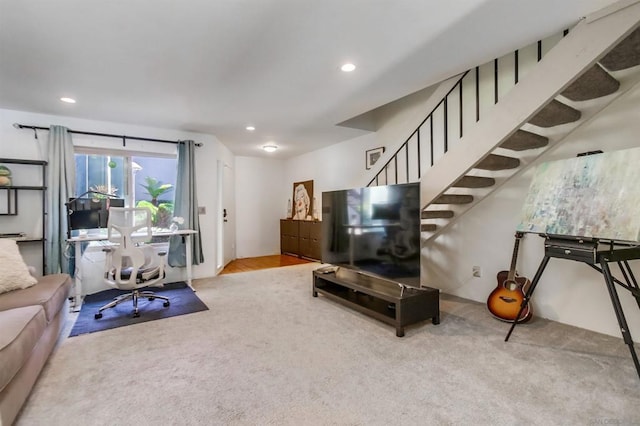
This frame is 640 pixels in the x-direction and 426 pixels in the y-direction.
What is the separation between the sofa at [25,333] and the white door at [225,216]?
105 inches

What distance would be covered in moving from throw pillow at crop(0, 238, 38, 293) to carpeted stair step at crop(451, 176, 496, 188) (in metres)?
3.76

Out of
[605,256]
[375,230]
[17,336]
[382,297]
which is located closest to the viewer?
[17,336]

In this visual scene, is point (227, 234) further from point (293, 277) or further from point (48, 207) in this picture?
point (48, 207)

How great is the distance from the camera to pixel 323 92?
3168 mm

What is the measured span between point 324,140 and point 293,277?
8.19 ft

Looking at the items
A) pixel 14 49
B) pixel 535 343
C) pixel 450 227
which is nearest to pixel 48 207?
pixel 14 49

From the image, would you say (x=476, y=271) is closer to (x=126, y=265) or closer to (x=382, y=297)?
(x=382, y=297)

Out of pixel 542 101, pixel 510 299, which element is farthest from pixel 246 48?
pixel 510 299

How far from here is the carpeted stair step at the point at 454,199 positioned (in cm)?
313

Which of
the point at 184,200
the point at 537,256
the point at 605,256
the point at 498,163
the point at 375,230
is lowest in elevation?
the point at 537,256

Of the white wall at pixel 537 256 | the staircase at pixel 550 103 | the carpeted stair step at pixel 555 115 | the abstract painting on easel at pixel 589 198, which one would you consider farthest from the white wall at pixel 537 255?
the abstract painting on easel at pixel 589 198

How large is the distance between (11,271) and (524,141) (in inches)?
173

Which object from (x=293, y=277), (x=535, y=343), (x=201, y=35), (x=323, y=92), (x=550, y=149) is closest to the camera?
(x=201, y=35)

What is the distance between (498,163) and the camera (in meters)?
2.85
